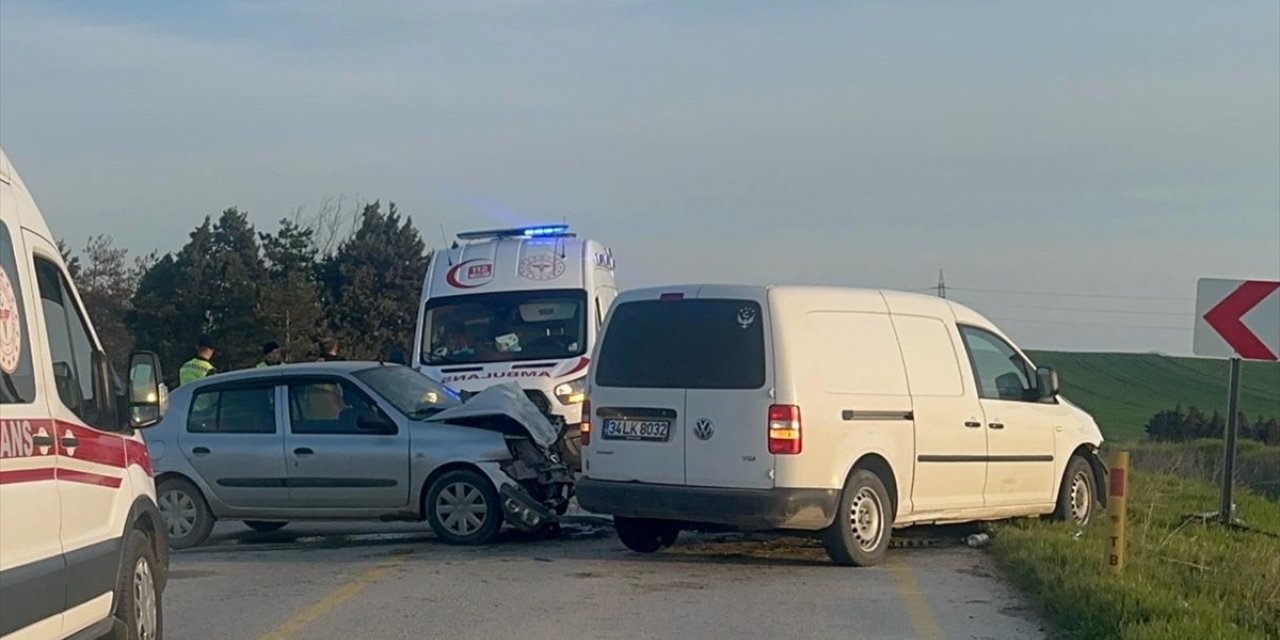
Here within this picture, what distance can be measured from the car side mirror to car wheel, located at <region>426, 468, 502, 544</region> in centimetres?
547

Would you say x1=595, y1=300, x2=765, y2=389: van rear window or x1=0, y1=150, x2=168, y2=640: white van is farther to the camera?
x1=595, y1=300, x2=765, y2=389: van rear window

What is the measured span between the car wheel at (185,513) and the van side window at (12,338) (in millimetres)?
7501

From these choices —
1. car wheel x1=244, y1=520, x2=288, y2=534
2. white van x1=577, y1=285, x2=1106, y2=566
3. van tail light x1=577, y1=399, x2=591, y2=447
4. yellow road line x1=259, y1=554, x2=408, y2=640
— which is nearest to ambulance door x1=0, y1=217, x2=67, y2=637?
yellow road line x1=259, y1=554, x2=408, y2=640

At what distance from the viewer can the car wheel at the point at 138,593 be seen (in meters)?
6.88

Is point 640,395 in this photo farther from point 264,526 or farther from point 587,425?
point 264,526

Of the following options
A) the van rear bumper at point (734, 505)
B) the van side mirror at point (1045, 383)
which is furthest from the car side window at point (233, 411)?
the van side mirror at point (1045, 383)

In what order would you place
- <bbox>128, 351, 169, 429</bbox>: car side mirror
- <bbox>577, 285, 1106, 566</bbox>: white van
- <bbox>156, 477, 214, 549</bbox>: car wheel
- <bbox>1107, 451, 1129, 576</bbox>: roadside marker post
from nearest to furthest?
<bbox>128, 351, 169, 429</bbox>: car side mirror < <bbox>1107, 451, 1129, 576</bbox>: roadside marker post < <bbox>577, 285, 1106, 566</bbox>: white van < <bbox>156, 477, 214, 549</bbox>: car wheel

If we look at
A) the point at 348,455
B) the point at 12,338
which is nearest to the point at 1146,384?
the point at 348,455

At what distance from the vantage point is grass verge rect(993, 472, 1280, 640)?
27.0ft

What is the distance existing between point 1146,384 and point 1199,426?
13.8 meters

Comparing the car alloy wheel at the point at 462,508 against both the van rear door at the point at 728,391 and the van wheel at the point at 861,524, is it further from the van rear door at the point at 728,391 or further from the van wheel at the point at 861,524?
the van wheel at the point at 861,524

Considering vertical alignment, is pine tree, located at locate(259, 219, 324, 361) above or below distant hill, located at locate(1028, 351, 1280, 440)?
above

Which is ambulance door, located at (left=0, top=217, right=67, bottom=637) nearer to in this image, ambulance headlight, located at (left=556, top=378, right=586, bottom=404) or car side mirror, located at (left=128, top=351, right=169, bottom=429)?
car side mirror, located at (left=128, top=351, right=169, bottom=429)

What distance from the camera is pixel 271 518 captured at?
42.9 feet
